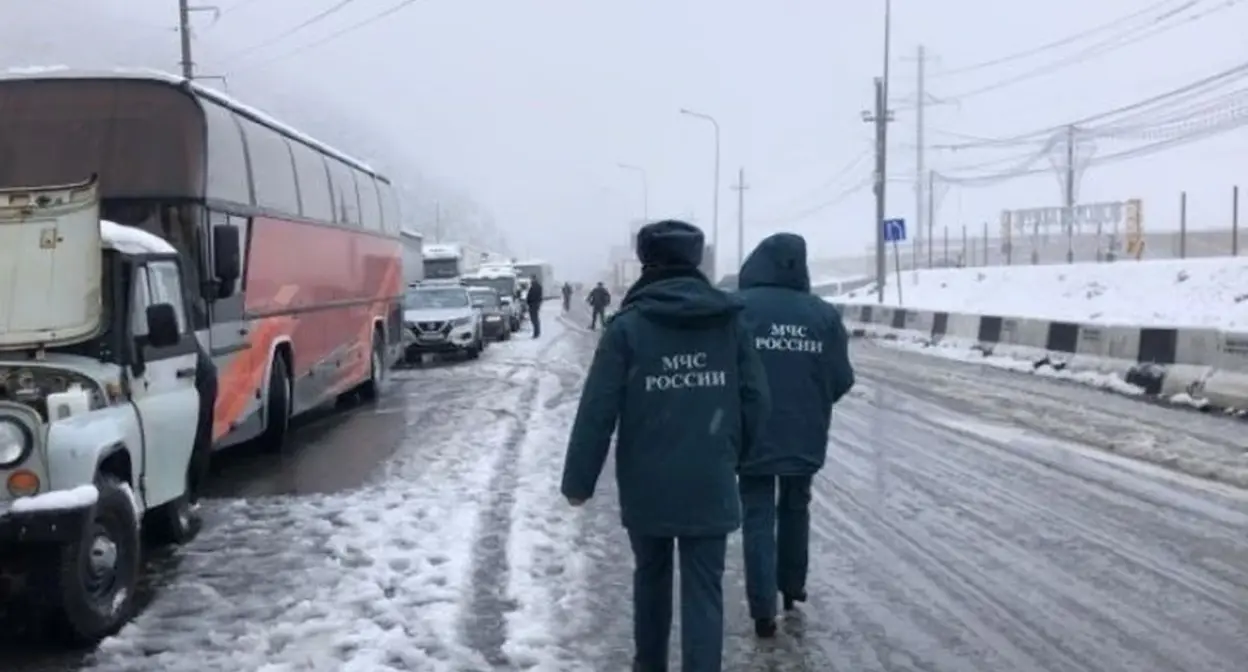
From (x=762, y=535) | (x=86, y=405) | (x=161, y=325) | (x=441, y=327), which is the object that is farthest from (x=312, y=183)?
(x=441, y=327)

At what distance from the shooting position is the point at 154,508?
27.2 ft

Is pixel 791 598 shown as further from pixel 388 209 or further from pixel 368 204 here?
pixel 388 209

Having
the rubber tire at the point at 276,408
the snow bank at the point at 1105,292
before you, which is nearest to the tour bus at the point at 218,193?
the rubber tire at the point at 276,408

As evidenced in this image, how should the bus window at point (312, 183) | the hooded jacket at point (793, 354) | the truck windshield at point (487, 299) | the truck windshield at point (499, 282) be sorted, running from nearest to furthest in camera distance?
the hooded jacket at point (793, 354)
the bus window at point (312, 183)
the truck windshield at point (487, 299)
the truck windshield at point (499, 282)

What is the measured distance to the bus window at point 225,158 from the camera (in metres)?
11.9

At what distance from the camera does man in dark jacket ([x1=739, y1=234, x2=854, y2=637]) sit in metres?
6.64

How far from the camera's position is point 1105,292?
39.6 metres

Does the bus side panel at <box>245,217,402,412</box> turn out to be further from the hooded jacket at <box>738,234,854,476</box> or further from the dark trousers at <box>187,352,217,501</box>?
the hooded jacket at <box>738,234,854,476</box>

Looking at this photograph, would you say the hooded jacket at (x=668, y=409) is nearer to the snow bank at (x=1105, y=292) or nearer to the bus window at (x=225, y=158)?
the bus window at (x=225, y=158)

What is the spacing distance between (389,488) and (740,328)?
615cm

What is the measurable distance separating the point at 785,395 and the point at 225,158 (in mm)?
7372

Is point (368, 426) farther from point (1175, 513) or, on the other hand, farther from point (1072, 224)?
point (1072, 224)

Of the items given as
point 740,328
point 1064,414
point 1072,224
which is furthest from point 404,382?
point 1072,224

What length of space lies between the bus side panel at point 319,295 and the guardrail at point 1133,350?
10915 mm
